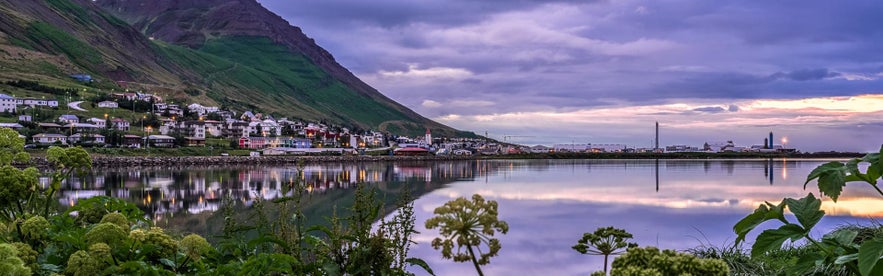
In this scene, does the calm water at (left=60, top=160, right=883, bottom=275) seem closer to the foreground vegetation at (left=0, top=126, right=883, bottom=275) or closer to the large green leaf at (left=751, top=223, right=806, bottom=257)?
the foreground vegetation at (left=0, top=126, right=883, bottom=275)

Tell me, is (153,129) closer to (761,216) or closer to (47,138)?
(47,138)

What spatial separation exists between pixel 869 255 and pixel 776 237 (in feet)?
1.44

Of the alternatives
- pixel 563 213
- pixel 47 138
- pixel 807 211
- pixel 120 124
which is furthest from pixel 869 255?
pixel 120 124

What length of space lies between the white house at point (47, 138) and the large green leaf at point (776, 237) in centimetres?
11263

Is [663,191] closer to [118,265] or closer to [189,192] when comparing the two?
[189,192]

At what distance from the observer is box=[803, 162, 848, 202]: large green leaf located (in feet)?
7.93

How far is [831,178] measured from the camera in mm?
2467

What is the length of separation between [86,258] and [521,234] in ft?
64.2

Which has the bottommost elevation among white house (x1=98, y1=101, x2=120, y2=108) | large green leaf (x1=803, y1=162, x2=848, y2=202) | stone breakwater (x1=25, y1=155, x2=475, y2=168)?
stone breakwater (x1=25, y1=155, x2=475, y2=168)

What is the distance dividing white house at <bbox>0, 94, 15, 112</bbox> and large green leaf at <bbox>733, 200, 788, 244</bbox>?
143 metres

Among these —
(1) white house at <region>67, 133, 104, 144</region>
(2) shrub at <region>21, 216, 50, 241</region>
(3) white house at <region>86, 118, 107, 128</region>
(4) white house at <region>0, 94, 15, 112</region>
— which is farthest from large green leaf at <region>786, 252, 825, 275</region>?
(4) white house at <region>0, 94, 15, 112</region>

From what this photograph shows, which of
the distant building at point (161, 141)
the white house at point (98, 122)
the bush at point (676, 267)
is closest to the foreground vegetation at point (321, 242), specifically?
the bush at point (676, 267)

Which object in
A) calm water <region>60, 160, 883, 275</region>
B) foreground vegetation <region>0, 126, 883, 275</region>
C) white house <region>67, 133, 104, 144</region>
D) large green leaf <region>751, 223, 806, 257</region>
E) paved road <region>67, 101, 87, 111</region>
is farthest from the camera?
paved road <region>67, 101, 87, 111</region>

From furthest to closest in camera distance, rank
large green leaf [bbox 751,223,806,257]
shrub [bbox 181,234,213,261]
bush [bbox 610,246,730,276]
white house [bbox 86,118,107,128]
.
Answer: white house [bbox 86,118,107,128], shrub [bbox 181,234,213,261], large green leaf [bbox 751,223,806,257], bush [bbox 610,246,730,276]
